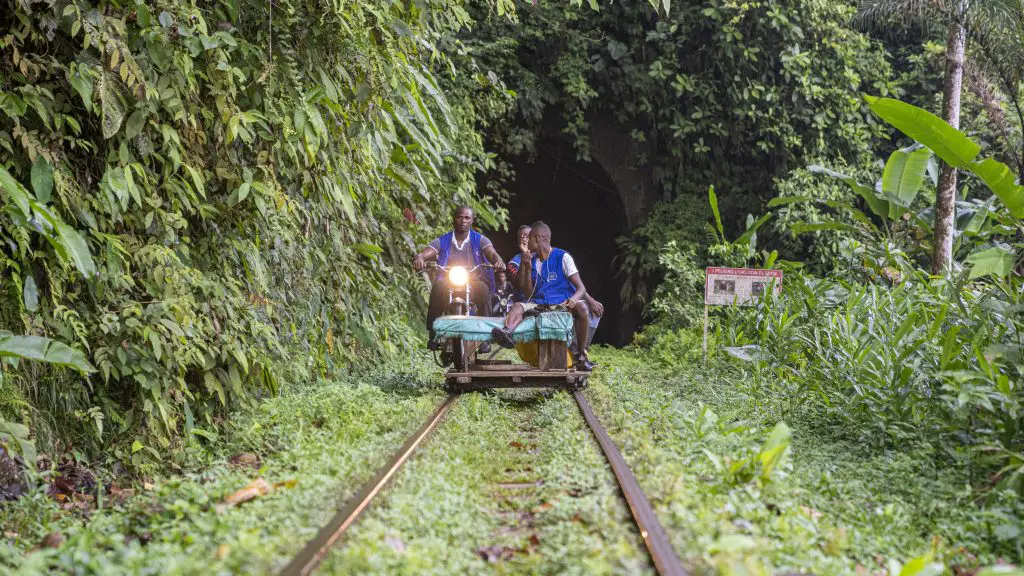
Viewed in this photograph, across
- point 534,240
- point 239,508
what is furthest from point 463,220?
point 239,508

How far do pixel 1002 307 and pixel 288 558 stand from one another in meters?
4.63

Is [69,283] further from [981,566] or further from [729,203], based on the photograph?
[729,203]

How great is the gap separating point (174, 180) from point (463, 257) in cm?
333

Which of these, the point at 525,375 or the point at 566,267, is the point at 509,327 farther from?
the point at 566,267

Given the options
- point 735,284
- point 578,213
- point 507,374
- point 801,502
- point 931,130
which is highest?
point 931,130

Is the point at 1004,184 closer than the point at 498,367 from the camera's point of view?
Yes

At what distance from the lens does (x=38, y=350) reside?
4164 millimetres

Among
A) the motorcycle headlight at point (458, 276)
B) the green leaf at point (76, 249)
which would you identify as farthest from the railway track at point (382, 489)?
A: the motorcycle headlight at point (458, 276)

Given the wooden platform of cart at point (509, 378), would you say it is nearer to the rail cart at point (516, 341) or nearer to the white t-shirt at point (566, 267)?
the rail cart at point (516, 341)

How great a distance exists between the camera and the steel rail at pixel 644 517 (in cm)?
292

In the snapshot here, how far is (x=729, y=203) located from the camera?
50.0 ft

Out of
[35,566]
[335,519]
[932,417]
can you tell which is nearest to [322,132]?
[335,519]

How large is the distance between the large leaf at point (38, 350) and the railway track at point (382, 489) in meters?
1.60

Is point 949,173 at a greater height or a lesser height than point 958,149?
lesser
